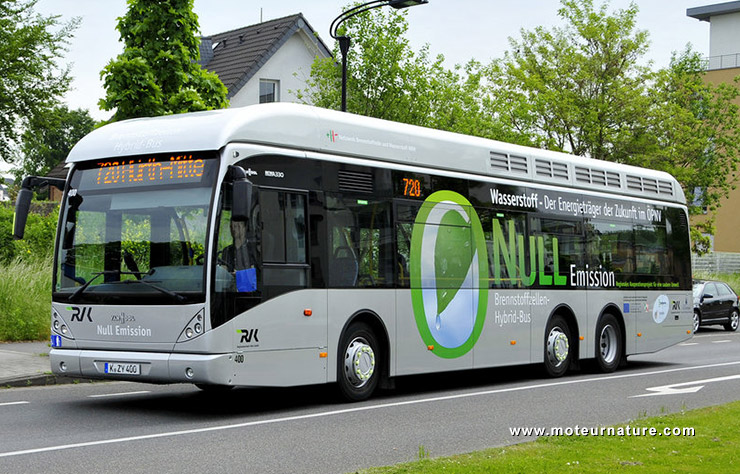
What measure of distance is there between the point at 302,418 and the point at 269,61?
1278 inches

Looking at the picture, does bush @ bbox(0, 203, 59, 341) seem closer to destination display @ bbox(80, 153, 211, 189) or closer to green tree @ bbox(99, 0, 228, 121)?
green tree @ bbox(99, 0, 228, 121)

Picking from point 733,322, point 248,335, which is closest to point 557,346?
point 248,335

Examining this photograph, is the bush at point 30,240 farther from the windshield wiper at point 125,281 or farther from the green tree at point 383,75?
the windshield wiper at point 125,281

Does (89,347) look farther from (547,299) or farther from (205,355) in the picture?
(547,299)

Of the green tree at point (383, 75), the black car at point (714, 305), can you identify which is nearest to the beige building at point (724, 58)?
the black car at point (714, 305)

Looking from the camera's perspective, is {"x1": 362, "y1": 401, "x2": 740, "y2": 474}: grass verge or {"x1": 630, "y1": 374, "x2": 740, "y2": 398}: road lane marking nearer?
{"x1": 362, "y1": 401, "x2": 740, "y2": 474}: grass verge

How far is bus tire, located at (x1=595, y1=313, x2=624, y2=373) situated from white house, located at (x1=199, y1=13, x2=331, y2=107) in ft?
82.1

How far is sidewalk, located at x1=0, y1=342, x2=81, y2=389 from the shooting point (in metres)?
14.0

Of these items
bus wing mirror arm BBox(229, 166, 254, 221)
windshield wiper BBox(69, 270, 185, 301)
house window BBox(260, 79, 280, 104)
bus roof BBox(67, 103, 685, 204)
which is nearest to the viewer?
bus wing mirror arm BBox(229, 166, 254, 221)

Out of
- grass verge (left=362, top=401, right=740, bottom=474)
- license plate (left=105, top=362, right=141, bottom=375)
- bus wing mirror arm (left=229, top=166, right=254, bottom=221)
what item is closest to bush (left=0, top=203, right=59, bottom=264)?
license plate (left=105, top=362, right=141, bottom=375)

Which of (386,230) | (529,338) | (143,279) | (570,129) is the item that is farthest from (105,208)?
(570,129)

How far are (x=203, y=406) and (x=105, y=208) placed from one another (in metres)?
2.58

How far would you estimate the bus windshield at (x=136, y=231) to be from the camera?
10727 millimetres

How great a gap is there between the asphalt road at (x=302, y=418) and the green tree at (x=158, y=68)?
17.9 feet
